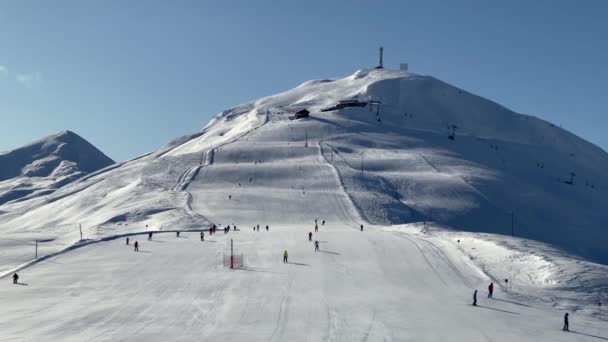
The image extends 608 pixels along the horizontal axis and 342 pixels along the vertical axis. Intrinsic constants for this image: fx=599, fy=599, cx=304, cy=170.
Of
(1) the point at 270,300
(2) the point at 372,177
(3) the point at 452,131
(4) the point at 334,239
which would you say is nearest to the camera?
(1) the point at 270,300

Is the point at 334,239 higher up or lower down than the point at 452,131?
lower down

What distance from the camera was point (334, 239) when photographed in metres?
58.8

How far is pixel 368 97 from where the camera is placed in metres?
184

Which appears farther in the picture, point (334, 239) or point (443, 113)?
point (443, 113)

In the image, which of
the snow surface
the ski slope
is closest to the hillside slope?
the snow surface

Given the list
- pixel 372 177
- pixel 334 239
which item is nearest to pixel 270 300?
pixel 334 239

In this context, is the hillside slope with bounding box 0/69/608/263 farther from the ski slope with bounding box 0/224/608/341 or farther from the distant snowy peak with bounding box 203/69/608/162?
the ski slope with bounding box 0/224/608/341

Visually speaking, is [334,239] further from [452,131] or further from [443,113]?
[443,113]

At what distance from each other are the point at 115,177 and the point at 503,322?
312 feet

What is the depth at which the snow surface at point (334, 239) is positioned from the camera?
32.1 metres

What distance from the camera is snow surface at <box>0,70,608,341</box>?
3212 centimetres

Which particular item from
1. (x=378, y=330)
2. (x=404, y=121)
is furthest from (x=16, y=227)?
(x=404, y=121)

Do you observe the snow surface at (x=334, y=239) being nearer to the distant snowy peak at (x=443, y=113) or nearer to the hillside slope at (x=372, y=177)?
the hillside slope at (x=372, y=177)

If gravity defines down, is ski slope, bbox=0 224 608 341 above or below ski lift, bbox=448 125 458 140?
below
